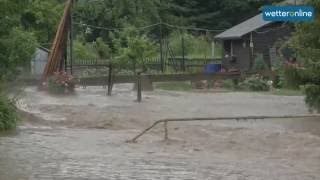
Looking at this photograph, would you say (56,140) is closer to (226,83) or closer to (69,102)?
(69,102)

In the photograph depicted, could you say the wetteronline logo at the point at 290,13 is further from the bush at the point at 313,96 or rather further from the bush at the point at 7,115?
the bush at the point at 7,115

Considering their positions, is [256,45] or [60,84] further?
[256,45]

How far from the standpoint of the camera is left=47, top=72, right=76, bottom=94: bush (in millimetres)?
29391

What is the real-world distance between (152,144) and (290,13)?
8.98 meters

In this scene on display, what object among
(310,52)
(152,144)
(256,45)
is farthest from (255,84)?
(152,144)

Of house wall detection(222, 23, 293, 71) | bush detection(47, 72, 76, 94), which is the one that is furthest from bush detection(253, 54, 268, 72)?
bush detection(47, 72, 76, 94)

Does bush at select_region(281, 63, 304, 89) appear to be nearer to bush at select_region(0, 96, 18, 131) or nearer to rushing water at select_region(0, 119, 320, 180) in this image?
rushing water at select_region(0, 119, 320, 180)

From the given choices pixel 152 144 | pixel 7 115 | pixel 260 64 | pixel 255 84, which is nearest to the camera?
pixel 152 144

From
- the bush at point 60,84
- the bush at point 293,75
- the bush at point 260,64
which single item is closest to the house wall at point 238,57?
the bush at point 260,64

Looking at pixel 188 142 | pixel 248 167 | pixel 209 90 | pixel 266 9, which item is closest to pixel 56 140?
pixel 188 142

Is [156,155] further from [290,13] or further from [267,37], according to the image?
[267,37]

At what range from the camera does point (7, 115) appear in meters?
16.6

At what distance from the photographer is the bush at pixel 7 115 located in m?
16.4

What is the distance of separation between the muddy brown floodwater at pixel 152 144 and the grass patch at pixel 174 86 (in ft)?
35.5
